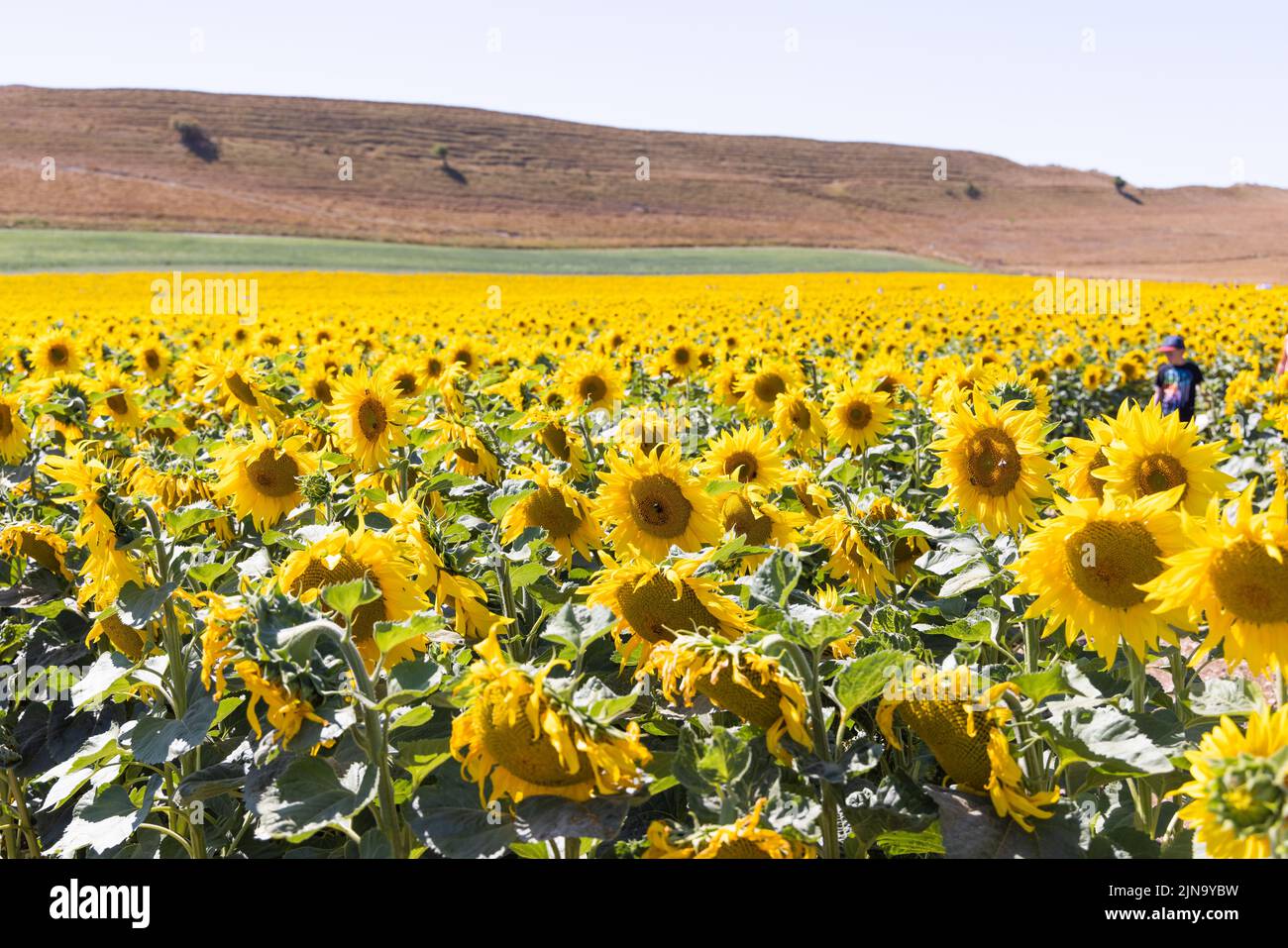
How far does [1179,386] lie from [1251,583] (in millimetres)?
9567

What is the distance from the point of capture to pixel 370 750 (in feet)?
5.66

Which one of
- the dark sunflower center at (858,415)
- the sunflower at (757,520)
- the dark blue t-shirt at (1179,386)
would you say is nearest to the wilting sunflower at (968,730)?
the sunflower at (757,520)

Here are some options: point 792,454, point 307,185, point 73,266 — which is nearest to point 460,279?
point 73,266

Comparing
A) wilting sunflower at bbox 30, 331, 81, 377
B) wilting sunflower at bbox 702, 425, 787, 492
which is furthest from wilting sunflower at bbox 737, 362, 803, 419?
wilting sunflower at bbox 30, 331, 81, 377

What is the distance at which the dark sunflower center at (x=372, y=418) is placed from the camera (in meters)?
4.25

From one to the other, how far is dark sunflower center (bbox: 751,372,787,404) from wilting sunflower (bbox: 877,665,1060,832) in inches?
173

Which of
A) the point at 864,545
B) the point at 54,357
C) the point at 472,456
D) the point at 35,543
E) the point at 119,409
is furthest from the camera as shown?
the point at 54,357

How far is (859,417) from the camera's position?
543 centimetres

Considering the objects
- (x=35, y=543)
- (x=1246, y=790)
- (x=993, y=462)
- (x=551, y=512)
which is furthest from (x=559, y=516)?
(x=1246, y=790)

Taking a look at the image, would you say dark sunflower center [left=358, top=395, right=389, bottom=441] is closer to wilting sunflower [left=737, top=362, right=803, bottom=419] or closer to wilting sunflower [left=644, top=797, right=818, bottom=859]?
wilting sunflower [left=737, top=362, right=803, bottom=419]

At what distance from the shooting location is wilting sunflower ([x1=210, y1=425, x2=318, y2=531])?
364 centimetres

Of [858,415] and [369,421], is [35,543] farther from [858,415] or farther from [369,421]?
[858,415]

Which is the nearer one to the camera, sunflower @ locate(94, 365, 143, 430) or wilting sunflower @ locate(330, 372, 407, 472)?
wilting sunflower @ locate(330, 372, 407, 472)

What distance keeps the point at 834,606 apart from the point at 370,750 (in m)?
1.08
